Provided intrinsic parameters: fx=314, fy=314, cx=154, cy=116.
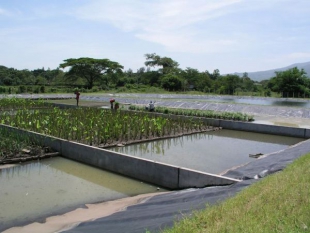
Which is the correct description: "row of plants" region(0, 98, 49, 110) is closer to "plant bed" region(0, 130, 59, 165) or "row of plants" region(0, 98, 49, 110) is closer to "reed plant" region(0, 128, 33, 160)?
"reed plant" region(0, 128, 33, 160)

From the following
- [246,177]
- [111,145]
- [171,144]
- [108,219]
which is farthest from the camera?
[171,144]

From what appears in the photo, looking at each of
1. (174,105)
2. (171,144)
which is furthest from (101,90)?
(171,144)

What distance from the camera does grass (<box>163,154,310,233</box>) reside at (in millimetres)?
2789

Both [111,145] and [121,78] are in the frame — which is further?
[121,78]

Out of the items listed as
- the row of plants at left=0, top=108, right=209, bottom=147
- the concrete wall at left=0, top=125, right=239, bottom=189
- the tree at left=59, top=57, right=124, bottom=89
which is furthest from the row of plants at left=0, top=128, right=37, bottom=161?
the tree at left=59, top=57, right=124, bottom=89

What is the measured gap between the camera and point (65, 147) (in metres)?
8.42

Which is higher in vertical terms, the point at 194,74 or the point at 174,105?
the point at 194,74

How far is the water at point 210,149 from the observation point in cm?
802

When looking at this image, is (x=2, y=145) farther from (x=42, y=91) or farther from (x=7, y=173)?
(x=42, y=91)

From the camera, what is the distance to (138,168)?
6.77m

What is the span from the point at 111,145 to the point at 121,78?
146 feet

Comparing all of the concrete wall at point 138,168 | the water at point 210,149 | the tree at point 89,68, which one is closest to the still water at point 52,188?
the concrete wall at point 138,168

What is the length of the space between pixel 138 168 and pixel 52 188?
1.79 meters

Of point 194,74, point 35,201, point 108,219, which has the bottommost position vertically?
point 35,201
